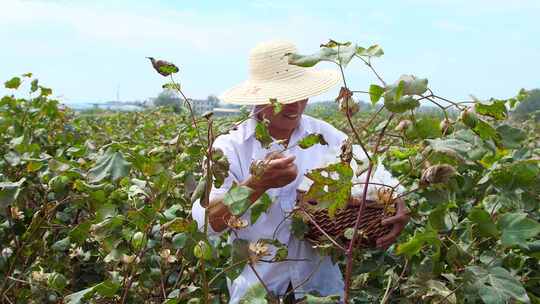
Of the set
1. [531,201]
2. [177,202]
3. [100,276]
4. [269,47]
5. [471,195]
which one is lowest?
[100,276]

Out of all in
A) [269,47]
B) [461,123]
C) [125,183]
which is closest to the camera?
[461,123]

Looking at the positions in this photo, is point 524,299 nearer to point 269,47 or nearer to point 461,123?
point 461,123

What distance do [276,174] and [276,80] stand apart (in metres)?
0.54

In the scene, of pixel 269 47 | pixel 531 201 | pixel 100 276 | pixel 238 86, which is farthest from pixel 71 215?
pixel 531 201

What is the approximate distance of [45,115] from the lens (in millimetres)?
3865

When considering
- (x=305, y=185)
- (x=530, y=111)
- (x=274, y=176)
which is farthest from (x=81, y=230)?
(x=530, y=111)

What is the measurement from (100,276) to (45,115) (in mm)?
1678

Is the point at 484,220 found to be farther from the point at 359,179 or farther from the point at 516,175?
the point at 359,179

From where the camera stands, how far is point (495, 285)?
1.29m

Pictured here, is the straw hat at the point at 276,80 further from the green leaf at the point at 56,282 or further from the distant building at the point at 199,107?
the green leaf at the point at 56,282

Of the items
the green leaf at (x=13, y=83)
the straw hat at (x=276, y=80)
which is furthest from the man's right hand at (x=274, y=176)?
the green leaf at (x=13, y=83)

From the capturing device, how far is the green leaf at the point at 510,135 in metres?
1.35

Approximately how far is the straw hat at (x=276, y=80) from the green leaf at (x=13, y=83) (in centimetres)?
202

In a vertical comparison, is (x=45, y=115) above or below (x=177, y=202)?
below
